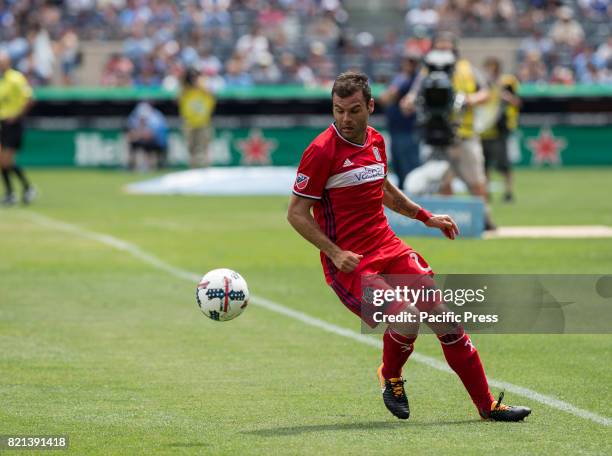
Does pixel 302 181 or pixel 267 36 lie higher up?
pixel 302 181

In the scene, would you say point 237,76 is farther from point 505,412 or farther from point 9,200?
point 505,412

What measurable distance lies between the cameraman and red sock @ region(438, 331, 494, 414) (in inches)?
437

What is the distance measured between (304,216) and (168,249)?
33.3 feet

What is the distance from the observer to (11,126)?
24812 mm

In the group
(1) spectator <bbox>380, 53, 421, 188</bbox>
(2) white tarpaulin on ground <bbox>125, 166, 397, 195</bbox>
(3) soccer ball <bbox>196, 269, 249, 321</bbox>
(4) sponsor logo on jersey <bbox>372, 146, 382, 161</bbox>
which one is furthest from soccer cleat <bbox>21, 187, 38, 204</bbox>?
(4) sponsor logo on jersey <bbox>372, 146, 382, 161</bbox>

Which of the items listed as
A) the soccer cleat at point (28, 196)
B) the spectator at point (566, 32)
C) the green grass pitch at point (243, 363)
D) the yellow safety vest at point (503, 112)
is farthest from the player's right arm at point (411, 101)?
the spectator at point (566, 32)

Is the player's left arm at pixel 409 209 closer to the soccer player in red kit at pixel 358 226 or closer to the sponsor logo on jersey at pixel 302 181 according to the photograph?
the soccer player in red kit at pixel 358 226

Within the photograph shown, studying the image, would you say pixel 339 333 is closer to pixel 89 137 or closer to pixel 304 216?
pixel 304 216

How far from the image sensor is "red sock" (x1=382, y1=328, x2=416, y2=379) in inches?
305

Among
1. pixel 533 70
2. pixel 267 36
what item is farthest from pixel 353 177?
pixel 267 36

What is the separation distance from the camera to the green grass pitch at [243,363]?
7.26 meters

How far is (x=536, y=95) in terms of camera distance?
3550 cm

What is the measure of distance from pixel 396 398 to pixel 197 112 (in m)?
25.0

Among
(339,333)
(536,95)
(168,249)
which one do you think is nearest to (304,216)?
(339,333)
